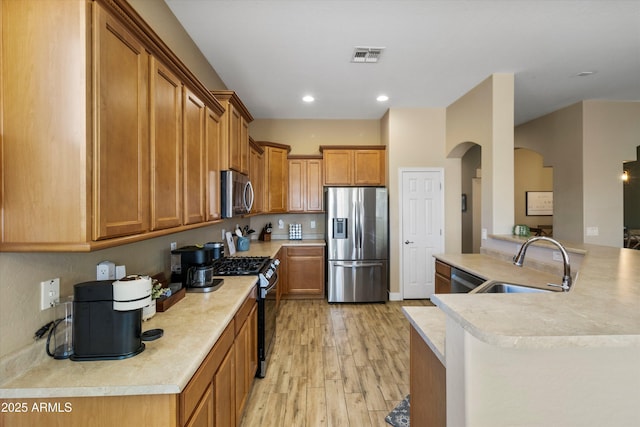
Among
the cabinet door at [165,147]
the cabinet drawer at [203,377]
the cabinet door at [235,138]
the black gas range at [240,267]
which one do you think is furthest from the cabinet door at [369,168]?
the cabinet drawer at [203,377]

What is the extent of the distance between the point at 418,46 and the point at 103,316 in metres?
3.18

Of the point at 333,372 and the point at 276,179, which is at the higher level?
the point at 276,179

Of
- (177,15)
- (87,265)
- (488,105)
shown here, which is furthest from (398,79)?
(87,265)

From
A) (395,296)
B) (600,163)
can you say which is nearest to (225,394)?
(395,296)

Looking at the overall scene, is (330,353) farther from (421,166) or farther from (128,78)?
(421,166)

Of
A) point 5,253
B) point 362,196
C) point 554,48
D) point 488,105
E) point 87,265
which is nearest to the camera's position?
point 5,253

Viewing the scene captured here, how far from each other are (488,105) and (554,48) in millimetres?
755

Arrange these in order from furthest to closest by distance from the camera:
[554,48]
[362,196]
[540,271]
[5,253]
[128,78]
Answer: [362,196] < [554,48] < [540,271] < [128,78] < [5,253]

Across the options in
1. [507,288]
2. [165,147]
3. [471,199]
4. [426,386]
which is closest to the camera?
[426,386]

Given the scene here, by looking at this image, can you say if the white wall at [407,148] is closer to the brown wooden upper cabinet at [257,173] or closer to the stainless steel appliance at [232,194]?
the brown wooden upper cabinet at [257,173]

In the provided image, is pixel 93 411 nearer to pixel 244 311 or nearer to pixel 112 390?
pixel 112 390

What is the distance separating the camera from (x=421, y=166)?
458 centimetres

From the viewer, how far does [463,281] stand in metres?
2.83

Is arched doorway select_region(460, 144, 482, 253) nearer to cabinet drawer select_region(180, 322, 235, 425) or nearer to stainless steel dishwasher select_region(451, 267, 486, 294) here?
stainless steel dishwasher select_region(451, 267, 486, 294)
